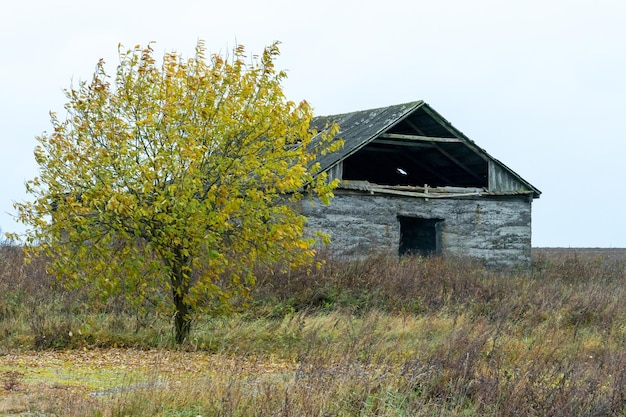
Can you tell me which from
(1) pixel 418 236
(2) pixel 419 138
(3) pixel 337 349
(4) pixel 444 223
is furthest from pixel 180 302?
(1) pixel 418 236

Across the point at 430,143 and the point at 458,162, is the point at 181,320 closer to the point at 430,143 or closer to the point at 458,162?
the point at 430,143

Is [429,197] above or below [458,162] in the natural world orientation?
below

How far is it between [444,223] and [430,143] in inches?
91.2

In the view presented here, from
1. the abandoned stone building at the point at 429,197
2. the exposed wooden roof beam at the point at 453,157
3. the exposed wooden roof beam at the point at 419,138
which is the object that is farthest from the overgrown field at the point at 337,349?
the exposed wooden roof beam at the point at 453,157

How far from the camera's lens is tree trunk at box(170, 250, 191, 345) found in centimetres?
1109

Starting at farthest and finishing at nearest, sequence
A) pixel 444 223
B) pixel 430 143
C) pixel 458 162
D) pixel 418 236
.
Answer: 1. pixel 418 236
2. pixel 458 162
3. pixel 430 143
4. pixel 444 223

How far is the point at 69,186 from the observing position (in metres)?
10.6

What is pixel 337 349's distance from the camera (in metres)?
10.2

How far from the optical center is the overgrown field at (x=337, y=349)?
23.3ft

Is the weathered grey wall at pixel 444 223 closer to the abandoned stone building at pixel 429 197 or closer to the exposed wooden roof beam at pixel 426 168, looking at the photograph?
the abandoned stone building at pixel 429 197

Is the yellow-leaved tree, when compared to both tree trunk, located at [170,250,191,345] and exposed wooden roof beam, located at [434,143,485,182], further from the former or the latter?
exposed wooden roof beam, located at [434,143,485,182]

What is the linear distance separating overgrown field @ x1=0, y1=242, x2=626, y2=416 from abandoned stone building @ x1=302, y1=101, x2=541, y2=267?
1.79 m

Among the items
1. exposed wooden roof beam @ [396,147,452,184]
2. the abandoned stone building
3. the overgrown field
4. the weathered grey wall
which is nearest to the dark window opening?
the abandoned stone building

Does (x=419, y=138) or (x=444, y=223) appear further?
(x=444, y=223)
